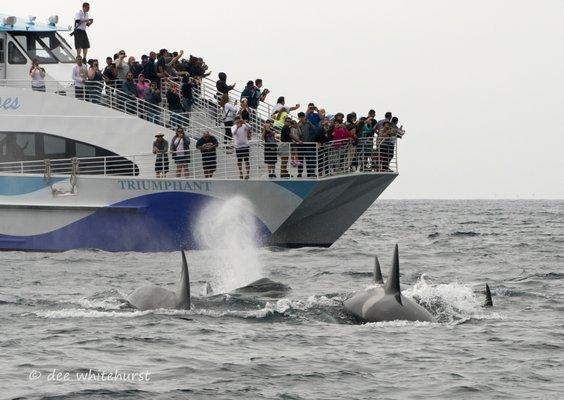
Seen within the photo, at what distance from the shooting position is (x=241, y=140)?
94.2ft

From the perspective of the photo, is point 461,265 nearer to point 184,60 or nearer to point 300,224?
point 300,224

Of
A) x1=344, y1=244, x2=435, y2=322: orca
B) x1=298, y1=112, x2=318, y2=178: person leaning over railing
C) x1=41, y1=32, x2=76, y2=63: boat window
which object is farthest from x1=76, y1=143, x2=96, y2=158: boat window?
x1=344, y1=244, x2=435, y2=322: orca

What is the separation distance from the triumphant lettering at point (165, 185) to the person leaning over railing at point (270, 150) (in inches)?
55.3

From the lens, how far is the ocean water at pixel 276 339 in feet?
44.5

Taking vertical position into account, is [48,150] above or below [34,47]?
below

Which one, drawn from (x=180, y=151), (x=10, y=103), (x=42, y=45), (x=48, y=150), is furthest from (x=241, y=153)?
(x=42, y=45)

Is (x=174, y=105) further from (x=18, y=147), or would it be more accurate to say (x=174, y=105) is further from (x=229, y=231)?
(x=18, y=147)

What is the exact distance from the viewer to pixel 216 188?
29031 millimetres

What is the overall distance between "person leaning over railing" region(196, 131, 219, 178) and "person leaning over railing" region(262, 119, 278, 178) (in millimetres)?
1114

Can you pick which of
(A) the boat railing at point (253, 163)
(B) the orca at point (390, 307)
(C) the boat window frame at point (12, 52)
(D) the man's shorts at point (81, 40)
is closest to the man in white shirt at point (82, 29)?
(D) the man's shorts at point (81, 40)

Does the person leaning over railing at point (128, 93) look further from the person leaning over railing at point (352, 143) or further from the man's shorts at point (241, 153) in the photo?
the person leaning over railing at point (352, 143)

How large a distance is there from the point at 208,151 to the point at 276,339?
43.0 feet

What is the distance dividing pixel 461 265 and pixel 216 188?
575 cm

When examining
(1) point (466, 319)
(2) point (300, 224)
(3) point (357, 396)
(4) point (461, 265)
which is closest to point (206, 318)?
(1) point (466, 319)
